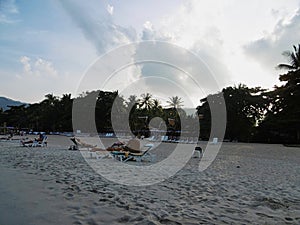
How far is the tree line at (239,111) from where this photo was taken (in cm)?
2852

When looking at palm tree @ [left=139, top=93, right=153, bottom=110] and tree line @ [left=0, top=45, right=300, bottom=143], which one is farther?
palm tree @ [left=139, top=93, right=153, bottom=110]

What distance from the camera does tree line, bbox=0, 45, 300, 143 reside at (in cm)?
2852

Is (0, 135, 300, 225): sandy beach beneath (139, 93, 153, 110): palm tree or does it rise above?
beneath

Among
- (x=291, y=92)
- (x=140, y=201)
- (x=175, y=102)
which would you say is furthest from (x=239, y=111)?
(x=140, y=201)

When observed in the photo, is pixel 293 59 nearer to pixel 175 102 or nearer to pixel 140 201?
pixel 140 201

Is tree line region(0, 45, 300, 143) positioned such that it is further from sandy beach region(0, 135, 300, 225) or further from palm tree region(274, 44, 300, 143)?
sandy beach region(0, 135, 300, 225)

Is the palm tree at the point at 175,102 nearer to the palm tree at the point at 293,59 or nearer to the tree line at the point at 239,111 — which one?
the tree line at the point at 239,111

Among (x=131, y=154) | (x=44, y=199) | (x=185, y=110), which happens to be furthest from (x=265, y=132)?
(x=44, y=199)

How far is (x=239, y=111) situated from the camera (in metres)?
34.6

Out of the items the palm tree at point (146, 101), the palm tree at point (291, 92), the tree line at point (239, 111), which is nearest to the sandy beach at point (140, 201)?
the palm tree at point (291, 92)

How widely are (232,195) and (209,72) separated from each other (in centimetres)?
932

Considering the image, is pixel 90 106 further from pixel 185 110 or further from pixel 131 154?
pixel 131 154

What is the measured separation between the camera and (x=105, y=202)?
4008mm

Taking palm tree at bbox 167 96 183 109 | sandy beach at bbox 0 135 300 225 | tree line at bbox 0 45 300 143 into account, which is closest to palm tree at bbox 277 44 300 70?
tree line at bbox 0 45 300 143
